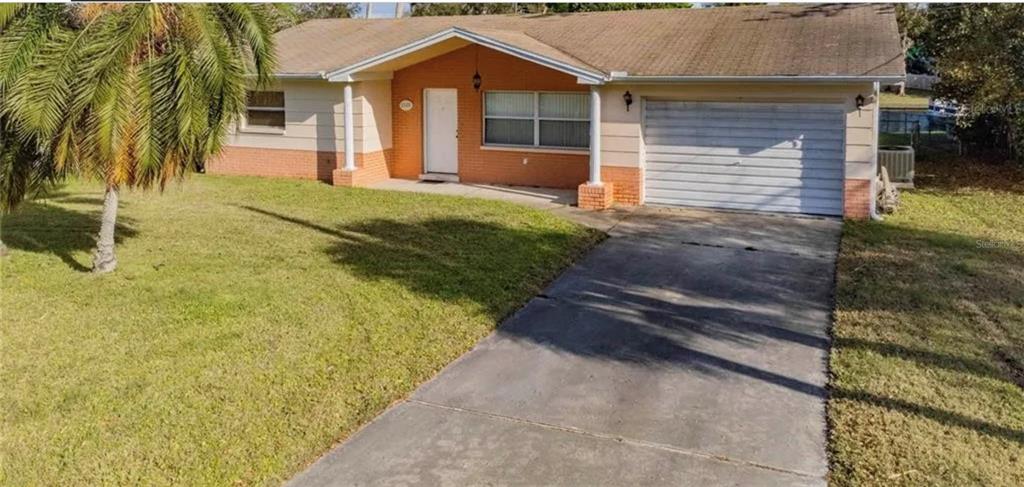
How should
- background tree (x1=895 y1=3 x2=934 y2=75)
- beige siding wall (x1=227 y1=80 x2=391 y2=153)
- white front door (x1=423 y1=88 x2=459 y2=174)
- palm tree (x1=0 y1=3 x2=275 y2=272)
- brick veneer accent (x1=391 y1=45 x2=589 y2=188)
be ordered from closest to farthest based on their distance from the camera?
palm tree (x1=0 y1=3 x2=275 y2=272)
brick veneer accent (x1=391 y1=45 x2=589 y2=188)
beige siding wall (x1=227 y1=80 x2=391 y2=153)
white front door (x1=423 y1=88 x2=459 y2=174)
background tree (x1=895 y1=3 x2=934 y2=75)

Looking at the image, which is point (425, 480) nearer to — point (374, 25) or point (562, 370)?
point (562, 370)

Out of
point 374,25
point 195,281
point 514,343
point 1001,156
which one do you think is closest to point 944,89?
point 1001,156

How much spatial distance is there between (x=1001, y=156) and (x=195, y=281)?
18.6 m

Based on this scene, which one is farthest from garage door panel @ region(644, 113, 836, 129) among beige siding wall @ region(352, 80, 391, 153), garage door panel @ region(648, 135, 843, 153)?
beige siding wall @ region(352, 80, 391, 153)

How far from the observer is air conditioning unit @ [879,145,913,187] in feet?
Answer: 54.0

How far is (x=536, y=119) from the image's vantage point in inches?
649

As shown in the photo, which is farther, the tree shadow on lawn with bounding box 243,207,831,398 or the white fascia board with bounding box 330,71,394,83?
the white fascia board with bounding box 330,71,394,83

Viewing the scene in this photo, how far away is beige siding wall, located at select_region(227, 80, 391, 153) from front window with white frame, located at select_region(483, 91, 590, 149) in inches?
89.5

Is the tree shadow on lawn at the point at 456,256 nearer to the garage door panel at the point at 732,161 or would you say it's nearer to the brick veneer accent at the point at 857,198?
the garage door panel at the point at 732,161

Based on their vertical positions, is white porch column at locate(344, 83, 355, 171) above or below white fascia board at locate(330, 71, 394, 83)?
below

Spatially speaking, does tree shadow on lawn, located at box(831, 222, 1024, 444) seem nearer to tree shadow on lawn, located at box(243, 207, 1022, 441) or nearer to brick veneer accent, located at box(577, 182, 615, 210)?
tree shadow on lawn, located at box(243, 207, 1022, 441)

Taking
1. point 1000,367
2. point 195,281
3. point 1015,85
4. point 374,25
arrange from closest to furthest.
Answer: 1. point 1000,367
2. point 195,281
3. point 1015,85
4. point 374,25

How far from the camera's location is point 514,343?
7.32 meters

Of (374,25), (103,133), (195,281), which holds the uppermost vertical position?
(374,25)
